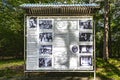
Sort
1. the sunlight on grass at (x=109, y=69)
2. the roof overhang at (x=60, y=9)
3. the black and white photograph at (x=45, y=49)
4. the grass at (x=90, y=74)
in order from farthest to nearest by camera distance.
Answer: the sunlight on grass at (x=109, y=69) < the grass at (x=90, y=74) < the black and white photograph at (x=45, y=49) < the roof overhang at (x=60, y=9)

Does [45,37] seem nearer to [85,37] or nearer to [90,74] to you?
[85,37]

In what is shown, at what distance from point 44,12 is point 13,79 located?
366 cm

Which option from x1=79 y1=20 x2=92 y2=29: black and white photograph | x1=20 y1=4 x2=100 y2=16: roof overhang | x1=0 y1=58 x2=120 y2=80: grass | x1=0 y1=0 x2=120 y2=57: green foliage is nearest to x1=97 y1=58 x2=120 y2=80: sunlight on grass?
x1=0 y1=58 x2=120 y2=80: grass

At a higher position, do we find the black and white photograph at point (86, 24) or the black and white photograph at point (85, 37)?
the black and white photograph at point (86, 24)

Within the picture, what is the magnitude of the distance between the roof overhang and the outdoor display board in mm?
346

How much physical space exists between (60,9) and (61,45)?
1661 millimetres

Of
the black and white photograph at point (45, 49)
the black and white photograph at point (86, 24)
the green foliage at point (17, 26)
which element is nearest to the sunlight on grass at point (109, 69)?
the black and white photograph at point (86, 24)

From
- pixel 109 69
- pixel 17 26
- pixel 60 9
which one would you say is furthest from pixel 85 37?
pixel 17 26

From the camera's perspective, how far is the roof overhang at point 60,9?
13.5 m

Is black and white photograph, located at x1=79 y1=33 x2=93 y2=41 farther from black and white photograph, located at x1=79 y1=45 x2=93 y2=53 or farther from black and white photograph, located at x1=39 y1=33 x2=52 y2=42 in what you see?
black and white photograph, located at x1=39 y1=33 x2=52 y2=42

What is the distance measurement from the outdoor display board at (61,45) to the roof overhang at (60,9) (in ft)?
1.13

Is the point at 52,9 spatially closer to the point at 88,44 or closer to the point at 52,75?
the point at 88,44

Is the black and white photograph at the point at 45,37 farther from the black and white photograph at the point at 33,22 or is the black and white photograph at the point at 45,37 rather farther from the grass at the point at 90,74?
the grass at the point at 90,74

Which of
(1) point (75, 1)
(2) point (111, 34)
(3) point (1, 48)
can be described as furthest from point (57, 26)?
(3) point (1, 48)
